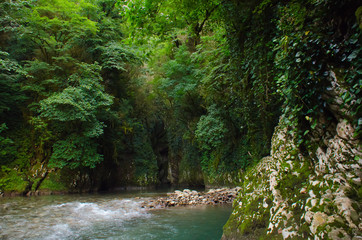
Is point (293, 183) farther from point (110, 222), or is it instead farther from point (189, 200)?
point (189, 200)

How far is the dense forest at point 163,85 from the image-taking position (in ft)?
9.40

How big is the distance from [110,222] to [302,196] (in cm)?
530

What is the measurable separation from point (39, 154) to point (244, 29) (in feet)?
40.8

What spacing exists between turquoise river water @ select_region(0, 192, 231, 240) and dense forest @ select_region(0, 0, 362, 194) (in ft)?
10.3

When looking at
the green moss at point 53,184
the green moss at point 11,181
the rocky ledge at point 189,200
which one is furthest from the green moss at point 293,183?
the green moss at point 53,184

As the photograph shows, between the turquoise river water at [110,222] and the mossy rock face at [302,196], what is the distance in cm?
186

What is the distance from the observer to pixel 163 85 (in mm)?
16188

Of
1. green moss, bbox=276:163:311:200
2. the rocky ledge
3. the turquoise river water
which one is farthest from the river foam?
green moss, bbox=276:163:311:200

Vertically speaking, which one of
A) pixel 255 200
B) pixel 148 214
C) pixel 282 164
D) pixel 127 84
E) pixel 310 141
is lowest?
pixel 148 214

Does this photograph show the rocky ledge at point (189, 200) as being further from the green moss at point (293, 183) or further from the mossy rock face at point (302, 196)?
the green moss at point (293, 183)

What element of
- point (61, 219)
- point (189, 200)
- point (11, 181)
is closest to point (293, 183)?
point (61, 219)

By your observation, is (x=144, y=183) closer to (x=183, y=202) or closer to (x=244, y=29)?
(x=183, y=202)

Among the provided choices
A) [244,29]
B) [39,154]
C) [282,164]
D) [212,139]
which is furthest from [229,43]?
[39,154]

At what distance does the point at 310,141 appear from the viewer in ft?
10.2
